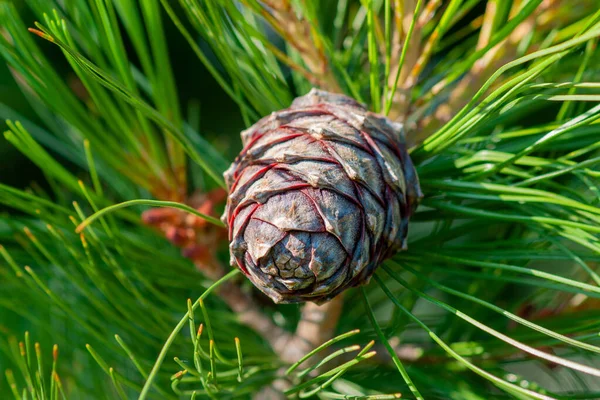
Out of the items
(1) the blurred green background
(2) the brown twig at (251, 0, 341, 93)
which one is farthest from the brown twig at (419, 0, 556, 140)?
(1) the blurred green background

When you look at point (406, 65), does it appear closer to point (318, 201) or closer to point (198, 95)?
point (318, 201)

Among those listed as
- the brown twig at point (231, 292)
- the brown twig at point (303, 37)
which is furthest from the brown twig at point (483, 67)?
the brown twig at point (231, 292)

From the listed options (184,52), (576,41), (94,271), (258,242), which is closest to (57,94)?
(94,271)

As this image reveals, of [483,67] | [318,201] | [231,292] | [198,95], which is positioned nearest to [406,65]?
[483,67]

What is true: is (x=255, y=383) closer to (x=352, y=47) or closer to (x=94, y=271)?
(x=94, y=271)

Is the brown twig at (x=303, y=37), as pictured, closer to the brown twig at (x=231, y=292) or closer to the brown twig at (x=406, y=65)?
the brown twig at (x=406, y=65)
